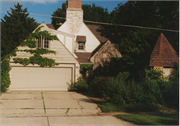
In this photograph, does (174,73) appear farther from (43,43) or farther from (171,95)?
(43,43)

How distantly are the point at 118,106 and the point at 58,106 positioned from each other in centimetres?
335

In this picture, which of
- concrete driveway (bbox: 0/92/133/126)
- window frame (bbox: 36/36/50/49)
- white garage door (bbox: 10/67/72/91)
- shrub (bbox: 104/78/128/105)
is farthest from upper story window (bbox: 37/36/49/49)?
shrub (bbox: 104/78/128/105)

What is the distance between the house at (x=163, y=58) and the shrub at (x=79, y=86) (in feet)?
18.7

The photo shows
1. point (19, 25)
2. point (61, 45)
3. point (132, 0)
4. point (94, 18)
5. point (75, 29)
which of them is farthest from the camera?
point (94, 18)

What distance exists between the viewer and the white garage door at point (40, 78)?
49.7ft

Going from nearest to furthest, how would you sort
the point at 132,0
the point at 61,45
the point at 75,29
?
1. the point at 61,45
2. the point at 75,29
3. the point at 132,0

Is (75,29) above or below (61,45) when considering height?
above

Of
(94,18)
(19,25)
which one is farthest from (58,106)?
(94,18)

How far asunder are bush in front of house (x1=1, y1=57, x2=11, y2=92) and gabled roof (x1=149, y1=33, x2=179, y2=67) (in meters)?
11.1

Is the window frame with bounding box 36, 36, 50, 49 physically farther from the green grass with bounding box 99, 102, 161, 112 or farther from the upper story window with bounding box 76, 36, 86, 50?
the green grass with bounding box 99, 102, 161, 112

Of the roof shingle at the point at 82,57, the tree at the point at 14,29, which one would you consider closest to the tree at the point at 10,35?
the tree at the point at 14,29

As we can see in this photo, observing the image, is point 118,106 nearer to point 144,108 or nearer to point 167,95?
point 144,108

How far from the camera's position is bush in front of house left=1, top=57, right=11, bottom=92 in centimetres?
1441

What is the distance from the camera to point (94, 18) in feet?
128
